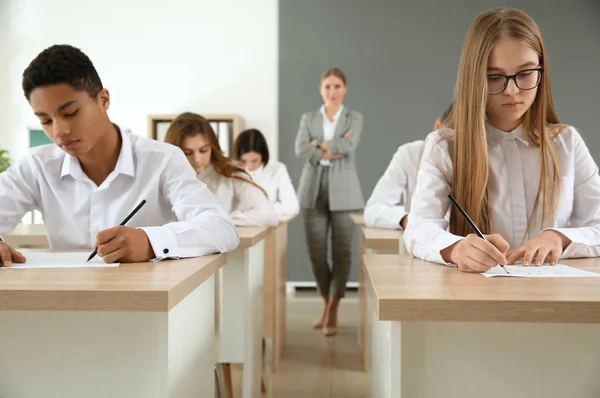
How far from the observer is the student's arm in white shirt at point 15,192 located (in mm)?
1786

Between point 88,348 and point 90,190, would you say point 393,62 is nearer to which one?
point 90,190

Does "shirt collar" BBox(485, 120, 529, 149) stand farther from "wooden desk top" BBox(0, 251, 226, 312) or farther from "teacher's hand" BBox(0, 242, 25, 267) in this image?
"teacher's hand" BBox(0, 242, 25, 267)

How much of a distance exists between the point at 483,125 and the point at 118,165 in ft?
3.08

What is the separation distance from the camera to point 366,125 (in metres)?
6.04

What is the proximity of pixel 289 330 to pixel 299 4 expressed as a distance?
3171 mm

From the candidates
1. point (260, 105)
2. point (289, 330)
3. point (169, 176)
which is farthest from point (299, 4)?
point (169, 176)

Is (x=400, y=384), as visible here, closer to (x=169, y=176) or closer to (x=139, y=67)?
(x=169, y=176)

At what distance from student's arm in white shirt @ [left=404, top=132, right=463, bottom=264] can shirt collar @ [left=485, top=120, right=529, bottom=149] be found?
4.4 inches

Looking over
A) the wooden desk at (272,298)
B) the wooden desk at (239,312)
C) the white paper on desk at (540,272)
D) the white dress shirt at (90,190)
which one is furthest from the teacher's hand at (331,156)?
the white paper on desk at (540,272)

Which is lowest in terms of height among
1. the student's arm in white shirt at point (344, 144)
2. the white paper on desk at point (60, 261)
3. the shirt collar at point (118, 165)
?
the white paper on desk at point (60, 261)

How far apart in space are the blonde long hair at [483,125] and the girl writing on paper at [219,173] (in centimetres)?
167

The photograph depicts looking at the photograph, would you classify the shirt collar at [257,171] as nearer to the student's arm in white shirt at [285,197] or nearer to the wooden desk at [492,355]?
the student's arm in white shirt at [285,197]

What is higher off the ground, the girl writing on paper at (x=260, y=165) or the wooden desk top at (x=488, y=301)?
the wooden desk top at (x=488, y=301)

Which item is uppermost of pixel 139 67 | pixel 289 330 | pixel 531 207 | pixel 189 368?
pixel 139 67
